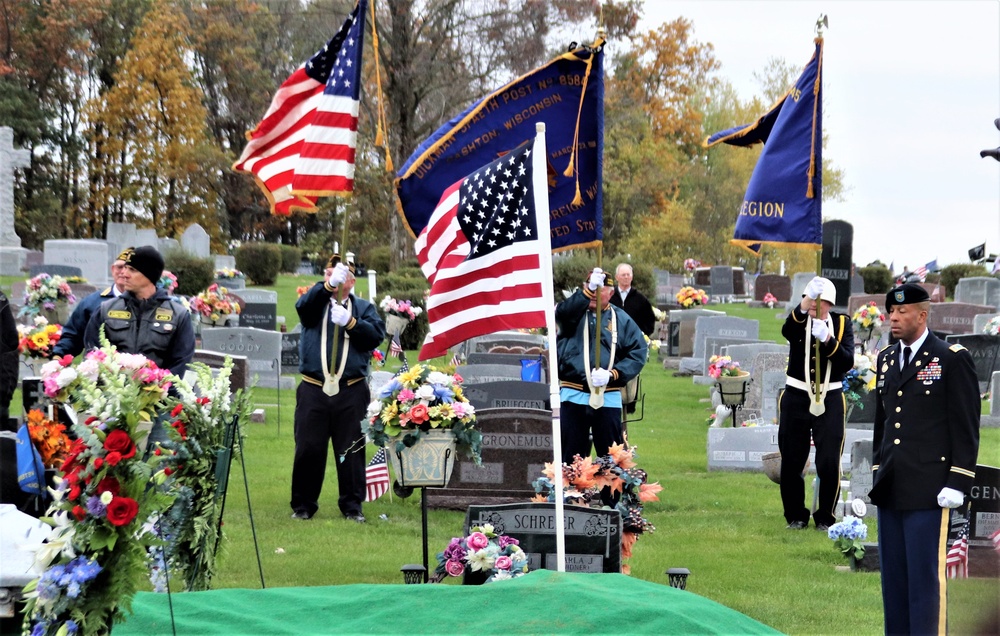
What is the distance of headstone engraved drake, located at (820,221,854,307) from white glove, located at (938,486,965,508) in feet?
82.2

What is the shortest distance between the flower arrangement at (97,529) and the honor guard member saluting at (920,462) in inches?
162

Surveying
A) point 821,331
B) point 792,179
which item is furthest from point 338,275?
point 821,331

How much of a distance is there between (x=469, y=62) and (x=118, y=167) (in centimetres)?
1776

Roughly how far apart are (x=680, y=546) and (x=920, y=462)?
420 centimetres

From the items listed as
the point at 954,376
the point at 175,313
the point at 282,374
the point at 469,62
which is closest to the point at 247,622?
the point at 175,313

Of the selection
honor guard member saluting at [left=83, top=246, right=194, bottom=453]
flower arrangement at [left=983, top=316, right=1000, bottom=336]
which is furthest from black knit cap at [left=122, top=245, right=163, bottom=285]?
flower arrangement at [left=983, top=316, right=1000, bottom=336]

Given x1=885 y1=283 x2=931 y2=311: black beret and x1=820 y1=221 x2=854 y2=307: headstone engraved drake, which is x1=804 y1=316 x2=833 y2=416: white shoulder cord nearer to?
x1=885 y1=283 x2=931 y2=311: black beret

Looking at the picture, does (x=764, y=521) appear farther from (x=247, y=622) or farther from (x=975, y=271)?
(x=975, y=271)

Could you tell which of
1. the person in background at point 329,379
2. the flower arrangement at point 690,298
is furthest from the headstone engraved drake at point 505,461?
the flower arrangement at point 690,298

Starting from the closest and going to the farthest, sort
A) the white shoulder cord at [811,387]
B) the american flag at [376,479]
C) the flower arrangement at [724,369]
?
the white shoulder cord at [811,387], the american flag at [376,479], the flower arrangement at [724,369]

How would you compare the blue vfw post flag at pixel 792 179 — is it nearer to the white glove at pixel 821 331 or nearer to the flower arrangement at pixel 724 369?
the white glove at pixel 821 331

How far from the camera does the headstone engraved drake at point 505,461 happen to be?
12.3 meters

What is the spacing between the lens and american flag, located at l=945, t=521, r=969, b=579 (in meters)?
8.40

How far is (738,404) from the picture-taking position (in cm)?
1714
